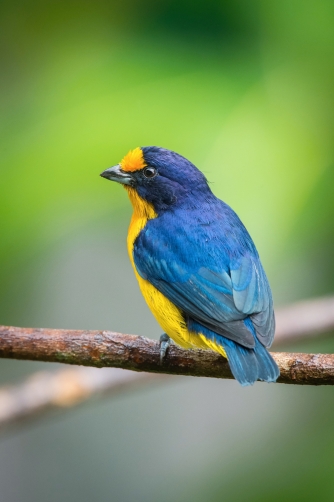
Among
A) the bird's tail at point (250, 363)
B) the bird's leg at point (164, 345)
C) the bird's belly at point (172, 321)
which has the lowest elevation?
the bird's tail at point (250, 363)

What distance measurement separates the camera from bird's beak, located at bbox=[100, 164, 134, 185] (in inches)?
128

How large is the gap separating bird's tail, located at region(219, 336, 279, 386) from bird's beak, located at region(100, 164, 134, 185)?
103cm

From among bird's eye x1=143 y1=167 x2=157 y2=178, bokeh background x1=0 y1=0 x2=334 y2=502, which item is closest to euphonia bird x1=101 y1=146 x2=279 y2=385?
bird's eye x1=143 y1=167 x2=157 y2=178

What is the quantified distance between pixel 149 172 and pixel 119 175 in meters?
0.14

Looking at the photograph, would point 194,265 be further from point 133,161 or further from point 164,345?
point 133,161

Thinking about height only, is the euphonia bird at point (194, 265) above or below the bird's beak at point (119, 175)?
below

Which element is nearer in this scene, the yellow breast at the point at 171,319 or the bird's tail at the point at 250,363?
the bird's tail at the point at 250,363

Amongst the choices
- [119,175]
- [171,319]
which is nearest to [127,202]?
[119,175]

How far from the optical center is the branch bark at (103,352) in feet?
8.50

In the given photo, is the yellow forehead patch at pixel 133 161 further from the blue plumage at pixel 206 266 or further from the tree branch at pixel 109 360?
the tree branch at pixel 109 360

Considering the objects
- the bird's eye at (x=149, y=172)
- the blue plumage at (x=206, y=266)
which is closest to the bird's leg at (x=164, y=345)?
the blue plumage at (x=206, y=266)

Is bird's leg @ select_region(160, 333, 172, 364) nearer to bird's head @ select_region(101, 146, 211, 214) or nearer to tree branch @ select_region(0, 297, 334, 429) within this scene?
tree branch @ select_region(0, 297, 334, 429)

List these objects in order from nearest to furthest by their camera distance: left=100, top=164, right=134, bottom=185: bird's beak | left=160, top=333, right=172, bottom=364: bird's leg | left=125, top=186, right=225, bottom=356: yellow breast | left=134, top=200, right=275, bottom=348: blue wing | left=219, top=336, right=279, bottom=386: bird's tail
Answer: left=219, top=336, right=279, bottom=386: bird's tail, left=160, top=333, right=172, bottom=364: bird's leg, left=134, top=200, right=275, bottom=348: blue wing, left=125, top=186, right=225, bottom=356: yellow breast, left=100, top=164, right=134, bottom=185: bird's beak

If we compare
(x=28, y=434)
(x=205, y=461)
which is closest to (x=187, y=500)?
(x=205, y=461)
